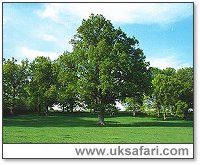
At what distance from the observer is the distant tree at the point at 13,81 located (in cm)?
806

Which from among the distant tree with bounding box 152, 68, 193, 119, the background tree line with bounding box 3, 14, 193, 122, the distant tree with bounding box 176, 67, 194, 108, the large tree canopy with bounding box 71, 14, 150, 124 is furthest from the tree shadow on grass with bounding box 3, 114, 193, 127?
the large tree canopy with bounding box 71, 14, 150, 124

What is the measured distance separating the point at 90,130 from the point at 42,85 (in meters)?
1.23

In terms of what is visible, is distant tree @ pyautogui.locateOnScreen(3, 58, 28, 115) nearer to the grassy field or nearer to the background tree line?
the background tree line

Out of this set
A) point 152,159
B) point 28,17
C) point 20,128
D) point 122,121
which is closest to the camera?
point 152,159

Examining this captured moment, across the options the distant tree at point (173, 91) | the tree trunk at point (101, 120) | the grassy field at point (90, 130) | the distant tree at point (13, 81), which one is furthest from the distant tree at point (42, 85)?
the distant tree at point (173, 91)

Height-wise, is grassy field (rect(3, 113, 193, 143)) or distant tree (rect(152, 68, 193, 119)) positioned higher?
distant tree (rect(152, 68, 193, 119))

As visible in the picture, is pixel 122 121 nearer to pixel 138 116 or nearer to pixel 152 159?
pixel 138 116

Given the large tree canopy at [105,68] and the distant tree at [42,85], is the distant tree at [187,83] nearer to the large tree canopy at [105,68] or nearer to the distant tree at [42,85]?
the large tree canopy at [105,68]

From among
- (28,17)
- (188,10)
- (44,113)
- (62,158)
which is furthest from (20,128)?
(188,10)

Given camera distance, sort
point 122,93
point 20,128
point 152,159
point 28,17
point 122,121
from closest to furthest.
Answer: point 152,159, point 28,17, point 20,128, point 122,121, point 122,93

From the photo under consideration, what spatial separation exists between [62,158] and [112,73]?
3.39 metres

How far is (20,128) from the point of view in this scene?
8.57 meters

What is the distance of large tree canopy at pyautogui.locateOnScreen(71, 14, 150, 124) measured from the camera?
1015 cm

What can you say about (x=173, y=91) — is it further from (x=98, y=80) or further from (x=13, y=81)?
(x=13, y=81)
